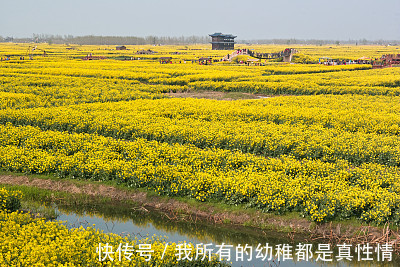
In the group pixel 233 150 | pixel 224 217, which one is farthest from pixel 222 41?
pixel 224 217

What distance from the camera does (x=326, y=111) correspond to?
85.3 feet

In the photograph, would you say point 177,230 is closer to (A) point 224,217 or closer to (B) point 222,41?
(A) point 224,217

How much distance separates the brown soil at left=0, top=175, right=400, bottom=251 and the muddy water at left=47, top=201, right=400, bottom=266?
0.26 metres

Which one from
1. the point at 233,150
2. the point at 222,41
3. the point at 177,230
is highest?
the point at 222,41

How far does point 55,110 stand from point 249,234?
1753 centimetres

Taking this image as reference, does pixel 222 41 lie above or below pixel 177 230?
above

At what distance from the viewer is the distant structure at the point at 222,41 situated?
5635 inches

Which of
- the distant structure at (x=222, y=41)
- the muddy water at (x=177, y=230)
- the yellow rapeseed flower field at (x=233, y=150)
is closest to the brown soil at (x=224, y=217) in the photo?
the muddy water at (x=177, y=230)

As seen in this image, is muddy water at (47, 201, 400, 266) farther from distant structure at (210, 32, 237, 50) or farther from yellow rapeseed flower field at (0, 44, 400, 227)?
distant structure at (210, 32, 237, 50)

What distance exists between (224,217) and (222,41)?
453ft

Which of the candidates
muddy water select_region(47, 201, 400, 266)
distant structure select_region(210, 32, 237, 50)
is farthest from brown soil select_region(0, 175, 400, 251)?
distant structure select_region(210, 32, 237, 50)

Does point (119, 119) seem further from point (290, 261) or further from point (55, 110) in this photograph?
point (290, 261)

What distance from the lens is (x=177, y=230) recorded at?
1327cm

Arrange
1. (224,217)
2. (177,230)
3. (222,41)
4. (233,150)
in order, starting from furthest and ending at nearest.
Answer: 1. (222,41)
2. (233,150)
3. (224,217)
4. (177,230)
